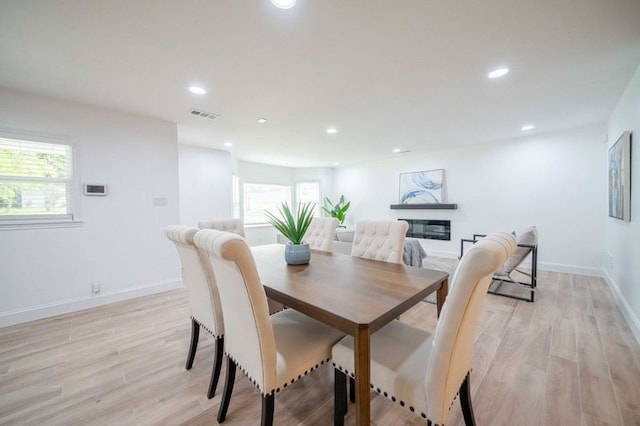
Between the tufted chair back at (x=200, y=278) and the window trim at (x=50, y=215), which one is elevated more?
the window trim at (x=50, y=215)

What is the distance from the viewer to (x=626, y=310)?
255cm

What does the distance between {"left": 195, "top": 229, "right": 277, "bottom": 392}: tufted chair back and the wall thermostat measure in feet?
9.10

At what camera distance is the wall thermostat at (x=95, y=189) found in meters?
3.03

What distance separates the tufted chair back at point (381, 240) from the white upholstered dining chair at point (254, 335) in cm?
92

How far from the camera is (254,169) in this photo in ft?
22.6

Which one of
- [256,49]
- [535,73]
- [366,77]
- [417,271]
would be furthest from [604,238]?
[256,49]

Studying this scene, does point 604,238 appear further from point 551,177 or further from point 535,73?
point 535,73

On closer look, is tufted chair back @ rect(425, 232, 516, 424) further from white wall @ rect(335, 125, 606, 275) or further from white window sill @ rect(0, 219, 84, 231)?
white wall @ rect(335, 125, 606, 275)

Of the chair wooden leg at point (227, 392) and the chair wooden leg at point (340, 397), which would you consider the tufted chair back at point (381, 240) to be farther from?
the chair wooden leg at point (227, 392)

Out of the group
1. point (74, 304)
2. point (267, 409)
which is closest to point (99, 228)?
point (74, 304)

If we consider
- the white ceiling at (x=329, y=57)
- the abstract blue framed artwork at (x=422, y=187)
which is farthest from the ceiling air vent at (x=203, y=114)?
the abstract blue framed artwork at (x=422, y=187)

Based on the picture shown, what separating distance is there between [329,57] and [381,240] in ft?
5.25

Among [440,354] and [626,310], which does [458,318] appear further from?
[626,310]

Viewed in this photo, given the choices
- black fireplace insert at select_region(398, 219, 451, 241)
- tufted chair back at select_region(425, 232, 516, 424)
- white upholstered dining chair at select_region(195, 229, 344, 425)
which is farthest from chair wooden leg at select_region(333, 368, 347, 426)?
black fireplace insert at select_region(398, 219, 451, 241)
